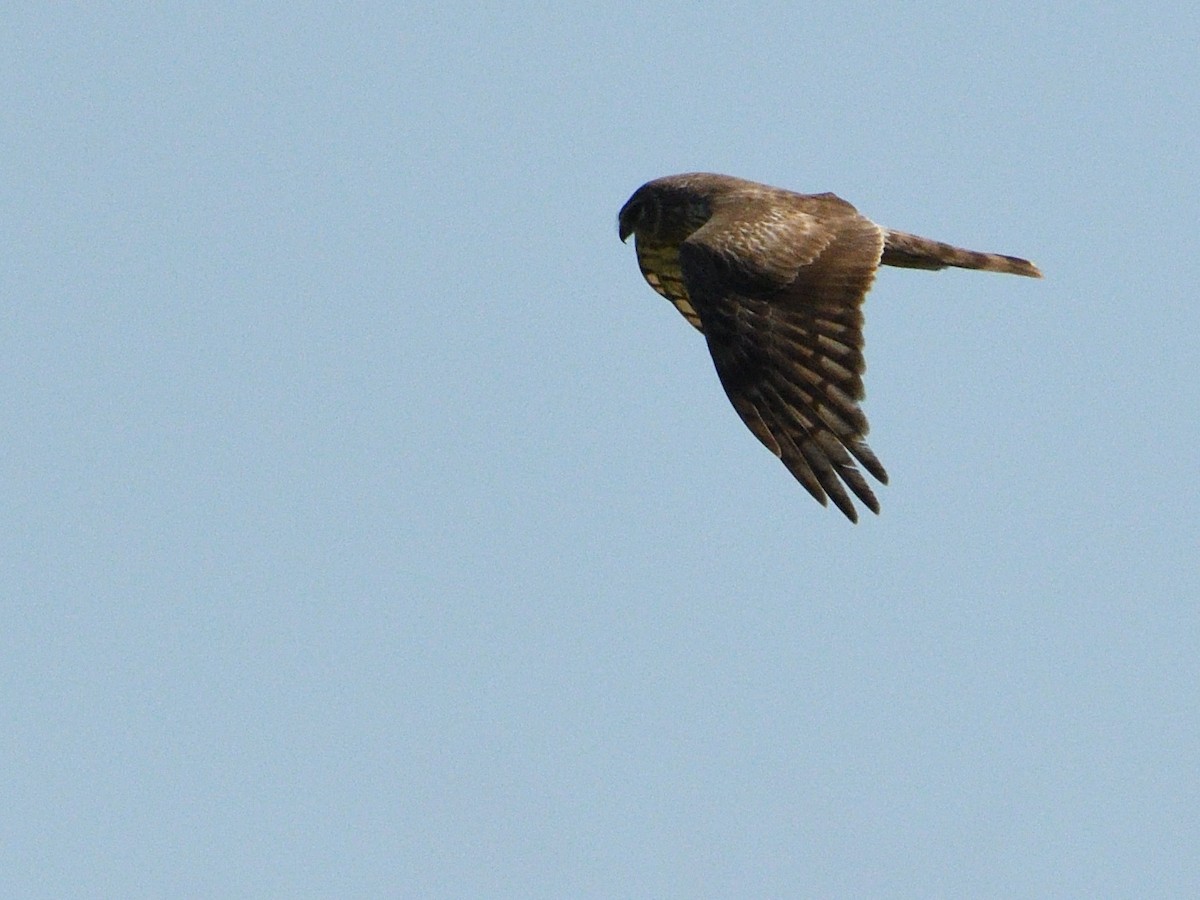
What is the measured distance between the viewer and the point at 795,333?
46.0 feet

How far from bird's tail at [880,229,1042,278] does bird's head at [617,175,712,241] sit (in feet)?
3.81

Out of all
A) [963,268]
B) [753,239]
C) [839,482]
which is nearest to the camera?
[839,482]

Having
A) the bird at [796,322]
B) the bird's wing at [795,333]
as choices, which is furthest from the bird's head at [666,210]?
the bird's wing at [795,333]

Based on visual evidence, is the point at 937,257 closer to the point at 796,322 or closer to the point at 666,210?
the point at 666,210

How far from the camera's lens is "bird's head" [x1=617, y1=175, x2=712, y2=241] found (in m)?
16.5

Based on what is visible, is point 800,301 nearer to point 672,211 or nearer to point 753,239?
point 753,239

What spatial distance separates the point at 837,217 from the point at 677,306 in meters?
2.27

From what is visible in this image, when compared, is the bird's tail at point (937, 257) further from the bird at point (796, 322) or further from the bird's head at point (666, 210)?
the bird's head at point (666, 210)

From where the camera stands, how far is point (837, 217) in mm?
15227

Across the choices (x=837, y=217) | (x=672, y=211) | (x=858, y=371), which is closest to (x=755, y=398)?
(x=858, y=371)

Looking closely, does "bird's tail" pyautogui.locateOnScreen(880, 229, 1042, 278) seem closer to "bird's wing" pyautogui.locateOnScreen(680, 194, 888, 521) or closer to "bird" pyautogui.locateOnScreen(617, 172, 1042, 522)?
"bird" pyautogui.locateOnScreen(617, 172, 1042, 522)

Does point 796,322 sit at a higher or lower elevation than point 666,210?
lower

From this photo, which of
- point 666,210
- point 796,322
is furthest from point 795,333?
point 666,210

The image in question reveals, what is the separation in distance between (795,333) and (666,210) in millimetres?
2946
